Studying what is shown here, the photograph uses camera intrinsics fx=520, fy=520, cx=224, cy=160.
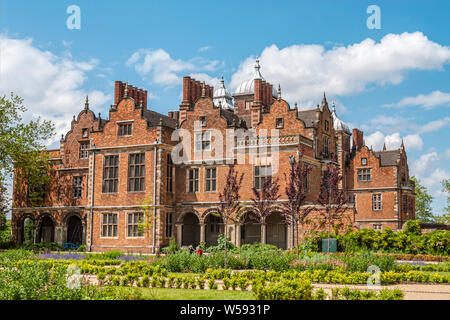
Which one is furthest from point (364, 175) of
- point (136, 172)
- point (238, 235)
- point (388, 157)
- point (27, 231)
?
point (27, 231)

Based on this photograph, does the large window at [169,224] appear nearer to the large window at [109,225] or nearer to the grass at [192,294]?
the large window at [109,225]

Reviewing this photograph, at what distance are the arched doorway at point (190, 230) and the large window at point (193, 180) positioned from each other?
2.67 metres

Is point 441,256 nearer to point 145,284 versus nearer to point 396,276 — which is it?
point 396,276

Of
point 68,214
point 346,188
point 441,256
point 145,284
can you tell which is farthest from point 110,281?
point 346,188

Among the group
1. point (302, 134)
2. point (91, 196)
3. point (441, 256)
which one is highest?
point (302, 134)

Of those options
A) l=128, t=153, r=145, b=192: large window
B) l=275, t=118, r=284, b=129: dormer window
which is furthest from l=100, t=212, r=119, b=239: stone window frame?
l=275, t=118, r=284, b=129: dormer window

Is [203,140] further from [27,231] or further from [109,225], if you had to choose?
[27,231]

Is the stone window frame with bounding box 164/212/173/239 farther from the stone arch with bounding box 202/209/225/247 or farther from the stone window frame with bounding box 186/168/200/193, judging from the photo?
the stone arch with bounding box 202/209/225/247

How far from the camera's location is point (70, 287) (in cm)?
1030

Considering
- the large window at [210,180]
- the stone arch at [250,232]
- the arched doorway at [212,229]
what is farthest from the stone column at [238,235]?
the large window at [210,180]

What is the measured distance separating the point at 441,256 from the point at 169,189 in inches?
742

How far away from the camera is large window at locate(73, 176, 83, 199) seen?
42862 mm
